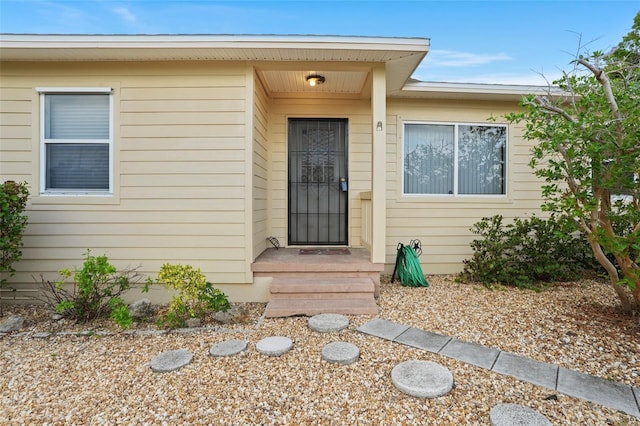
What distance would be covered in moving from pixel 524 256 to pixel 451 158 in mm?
1783

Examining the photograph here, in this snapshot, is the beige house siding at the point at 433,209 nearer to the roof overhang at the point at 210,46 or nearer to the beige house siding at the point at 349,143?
the beige house siding at the point at 349,143

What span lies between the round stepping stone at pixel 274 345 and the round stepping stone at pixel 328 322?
33 centimetres

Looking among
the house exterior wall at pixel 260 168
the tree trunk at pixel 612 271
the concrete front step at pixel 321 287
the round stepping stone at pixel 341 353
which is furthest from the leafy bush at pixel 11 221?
the tree trunk at pixel 612 271

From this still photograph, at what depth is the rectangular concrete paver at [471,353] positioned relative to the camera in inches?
89.7

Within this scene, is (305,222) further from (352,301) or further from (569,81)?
(569,81)

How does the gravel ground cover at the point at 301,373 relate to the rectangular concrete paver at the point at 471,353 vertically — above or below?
below

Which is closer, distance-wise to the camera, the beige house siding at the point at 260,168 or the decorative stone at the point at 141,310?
the decorative stone at the point at 141,310

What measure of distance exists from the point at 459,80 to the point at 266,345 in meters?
4.35

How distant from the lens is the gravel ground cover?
178 cm

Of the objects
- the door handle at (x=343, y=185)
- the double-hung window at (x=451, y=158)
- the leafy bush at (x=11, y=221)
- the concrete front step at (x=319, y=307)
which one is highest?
the double-hung window at (x=451, y=158)

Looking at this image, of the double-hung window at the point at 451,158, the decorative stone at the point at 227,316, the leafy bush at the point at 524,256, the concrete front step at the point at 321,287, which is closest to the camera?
the decorative stone at the point at 227,316

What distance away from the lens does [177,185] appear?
12.5 ft

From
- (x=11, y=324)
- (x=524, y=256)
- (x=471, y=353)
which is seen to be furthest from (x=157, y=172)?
(x=524, y=256)

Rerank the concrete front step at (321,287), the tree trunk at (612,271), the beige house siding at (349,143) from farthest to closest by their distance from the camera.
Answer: the beige house siding at (349,143)
the concrete front step at (321,287)
the tree trunk at (612,271)
